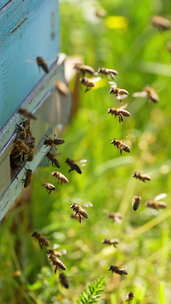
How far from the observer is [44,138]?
2.49 m

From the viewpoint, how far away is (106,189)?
341cm

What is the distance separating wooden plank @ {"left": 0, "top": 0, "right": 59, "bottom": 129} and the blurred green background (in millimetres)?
552

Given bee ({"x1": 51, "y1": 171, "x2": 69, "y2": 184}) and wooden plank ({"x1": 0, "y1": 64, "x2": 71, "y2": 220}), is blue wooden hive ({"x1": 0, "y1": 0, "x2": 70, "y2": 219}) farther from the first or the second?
bee ({"x1": 51, "y1": 171, "x2": 69, "y2": 184})

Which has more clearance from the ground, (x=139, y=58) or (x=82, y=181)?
(x=139, y=58)

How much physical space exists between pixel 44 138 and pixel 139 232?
2.62 ft

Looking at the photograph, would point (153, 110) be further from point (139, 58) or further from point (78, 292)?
point (78, 292)

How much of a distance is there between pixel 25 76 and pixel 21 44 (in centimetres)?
14

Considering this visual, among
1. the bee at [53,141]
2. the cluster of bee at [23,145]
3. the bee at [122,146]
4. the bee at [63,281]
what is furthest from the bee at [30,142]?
the bee at [63,281]

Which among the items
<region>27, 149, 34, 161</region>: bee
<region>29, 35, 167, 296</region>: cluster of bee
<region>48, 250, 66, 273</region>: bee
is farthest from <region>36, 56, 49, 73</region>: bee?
<region>48, 250, 66, 273</region>: bee

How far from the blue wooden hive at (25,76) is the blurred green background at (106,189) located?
39 cm

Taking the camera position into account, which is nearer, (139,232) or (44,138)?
(44,138)

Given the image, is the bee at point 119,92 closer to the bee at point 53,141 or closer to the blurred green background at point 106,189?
the bee at point 53,141

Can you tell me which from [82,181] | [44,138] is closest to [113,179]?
[82,181]

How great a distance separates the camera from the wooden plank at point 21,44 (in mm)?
2049
